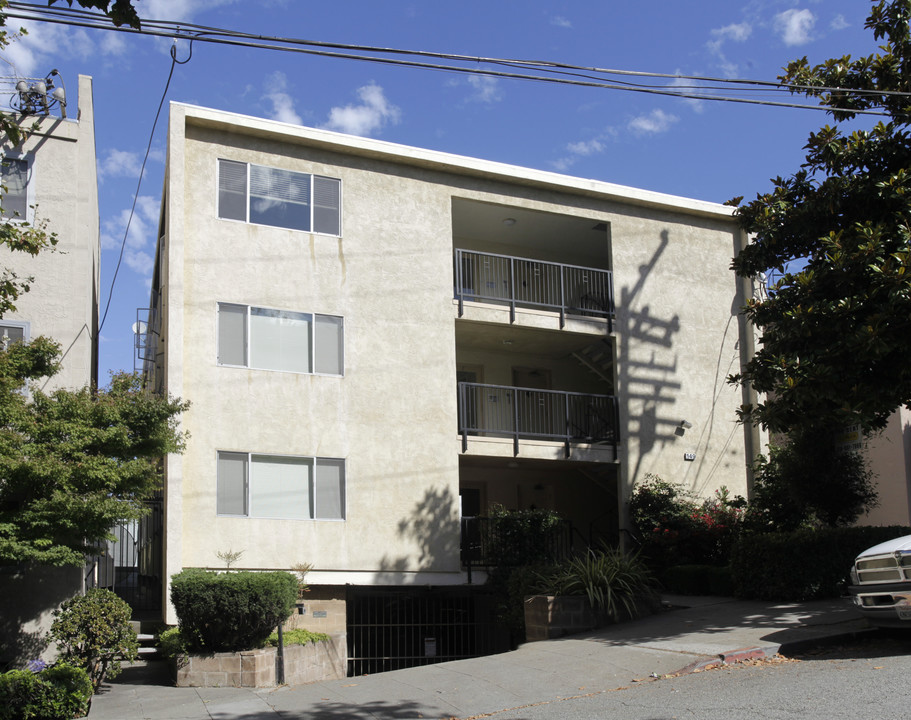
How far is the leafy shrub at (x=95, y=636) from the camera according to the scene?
12297mm

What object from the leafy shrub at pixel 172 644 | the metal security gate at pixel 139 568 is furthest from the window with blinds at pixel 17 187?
the leafy shrub at pixel 172 644

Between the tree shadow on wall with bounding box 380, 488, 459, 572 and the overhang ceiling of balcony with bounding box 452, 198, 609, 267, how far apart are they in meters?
6.00

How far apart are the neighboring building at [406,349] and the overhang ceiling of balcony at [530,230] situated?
0.08m

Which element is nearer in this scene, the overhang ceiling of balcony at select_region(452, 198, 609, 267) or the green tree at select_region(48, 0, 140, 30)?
the green tree at select_region(48, 0, 140, 30)

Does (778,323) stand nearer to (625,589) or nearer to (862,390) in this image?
(862,390)

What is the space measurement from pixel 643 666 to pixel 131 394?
730 centimetres

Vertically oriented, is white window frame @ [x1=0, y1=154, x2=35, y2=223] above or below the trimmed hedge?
above

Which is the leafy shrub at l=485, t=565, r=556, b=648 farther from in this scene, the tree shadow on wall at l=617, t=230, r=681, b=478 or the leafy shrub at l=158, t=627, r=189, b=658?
the leafy shrub at l=158, t=627, r=189, b=658

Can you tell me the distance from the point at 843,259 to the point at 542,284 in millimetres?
9571

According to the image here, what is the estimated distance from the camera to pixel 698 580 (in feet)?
57.7

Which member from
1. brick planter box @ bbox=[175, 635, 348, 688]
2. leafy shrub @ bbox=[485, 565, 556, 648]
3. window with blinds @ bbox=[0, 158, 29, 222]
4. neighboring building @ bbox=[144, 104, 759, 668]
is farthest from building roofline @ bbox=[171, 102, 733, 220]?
brick planter box @ bbox=[175, 635, 348, 688]

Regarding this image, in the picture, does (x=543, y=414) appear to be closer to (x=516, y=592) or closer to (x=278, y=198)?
(x=516, y=592)

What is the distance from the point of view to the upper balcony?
64.6ft

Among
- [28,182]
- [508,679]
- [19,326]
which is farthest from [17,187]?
[508,679]
